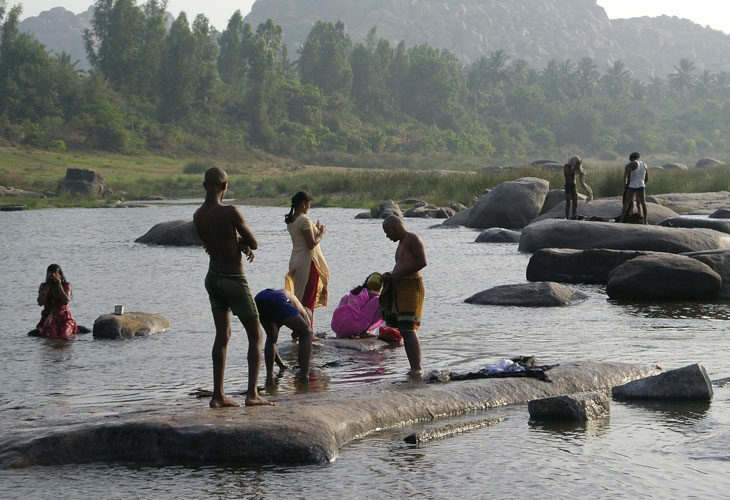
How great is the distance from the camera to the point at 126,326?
39.2 ft

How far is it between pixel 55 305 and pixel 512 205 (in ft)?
60.5

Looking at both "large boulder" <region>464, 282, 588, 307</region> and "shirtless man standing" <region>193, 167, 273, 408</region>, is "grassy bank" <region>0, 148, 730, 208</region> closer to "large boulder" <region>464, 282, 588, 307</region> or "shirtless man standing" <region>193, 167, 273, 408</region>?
"large boulder" <region>464, 282, 588, 307</region>

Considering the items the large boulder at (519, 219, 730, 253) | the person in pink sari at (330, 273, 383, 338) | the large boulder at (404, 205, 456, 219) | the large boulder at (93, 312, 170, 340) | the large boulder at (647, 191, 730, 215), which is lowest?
A: the large boulder at (93, 312, 170, 340)

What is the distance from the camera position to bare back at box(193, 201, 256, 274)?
283 inches

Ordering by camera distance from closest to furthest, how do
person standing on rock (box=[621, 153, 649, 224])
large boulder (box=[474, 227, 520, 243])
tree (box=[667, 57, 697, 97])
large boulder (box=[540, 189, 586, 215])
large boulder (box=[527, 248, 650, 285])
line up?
large boulder (box=[527, 248, 650, 285]) → person standing on rock (box=[621, 153, 649, 224]) → large boulder (box=[474, 227, 520, 243]) → large boulder (box=[540, 189, 586, 215]) → tree (box=[667, 57, 697, 97])

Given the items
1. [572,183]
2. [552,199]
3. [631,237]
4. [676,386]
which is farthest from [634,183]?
[676,386]

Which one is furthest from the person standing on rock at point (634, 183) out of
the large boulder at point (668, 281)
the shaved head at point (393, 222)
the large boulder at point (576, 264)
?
the shaved head at point (393, 222)

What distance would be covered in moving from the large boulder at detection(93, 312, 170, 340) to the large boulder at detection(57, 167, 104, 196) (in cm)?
3630

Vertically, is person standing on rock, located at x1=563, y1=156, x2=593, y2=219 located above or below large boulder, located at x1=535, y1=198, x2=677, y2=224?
above

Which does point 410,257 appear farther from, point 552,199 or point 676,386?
point 552,199

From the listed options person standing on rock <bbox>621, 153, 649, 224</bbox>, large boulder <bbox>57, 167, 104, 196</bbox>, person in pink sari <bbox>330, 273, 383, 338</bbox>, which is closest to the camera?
person in pink sari <bbox>330, 273, 383, 338</bbox>

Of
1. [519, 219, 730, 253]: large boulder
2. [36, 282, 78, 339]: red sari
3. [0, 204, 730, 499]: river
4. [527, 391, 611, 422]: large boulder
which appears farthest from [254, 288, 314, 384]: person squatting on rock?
Result: [519, 219, 730, 253]: large boulder

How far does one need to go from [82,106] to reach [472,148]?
39.6 m

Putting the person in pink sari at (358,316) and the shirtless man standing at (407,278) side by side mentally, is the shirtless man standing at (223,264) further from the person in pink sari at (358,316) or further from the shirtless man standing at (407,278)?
the person in pink sari at (358,316)
